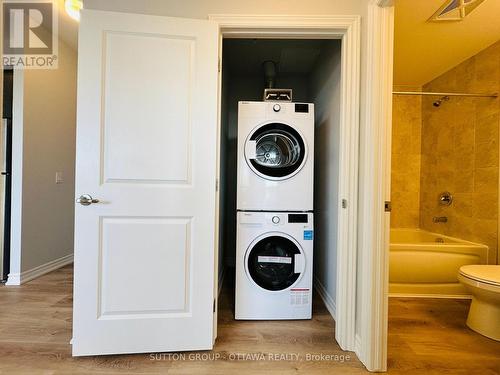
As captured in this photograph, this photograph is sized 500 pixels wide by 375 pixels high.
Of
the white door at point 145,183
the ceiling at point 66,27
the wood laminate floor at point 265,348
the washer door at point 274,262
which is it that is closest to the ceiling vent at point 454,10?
the white door at point 145,183

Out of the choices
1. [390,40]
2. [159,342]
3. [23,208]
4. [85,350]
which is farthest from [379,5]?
[23,208]

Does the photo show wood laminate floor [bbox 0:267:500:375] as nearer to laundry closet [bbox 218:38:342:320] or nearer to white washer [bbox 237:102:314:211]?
laundry closet [bbox 218:38:342:320]

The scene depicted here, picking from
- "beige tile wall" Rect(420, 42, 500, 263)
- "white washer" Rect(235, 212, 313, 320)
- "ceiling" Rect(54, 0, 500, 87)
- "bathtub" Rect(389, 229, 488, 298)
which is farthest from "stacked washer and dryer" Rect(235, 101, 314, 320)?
"beige tile wall" Rect(420, 42, 500, 263)

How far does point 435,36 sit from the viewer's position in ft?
7.50

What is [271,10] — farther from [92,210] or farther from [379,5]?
[92,210]

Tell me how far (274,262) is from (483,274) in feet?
4.70

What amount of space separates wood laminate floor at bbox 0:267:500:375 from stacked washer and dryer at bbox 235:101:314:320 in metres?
0.15

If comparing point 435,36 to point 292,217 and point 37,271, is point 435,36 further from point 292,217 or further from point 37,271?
point 37,271

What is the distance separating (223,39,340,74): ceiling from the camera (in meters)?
2.44

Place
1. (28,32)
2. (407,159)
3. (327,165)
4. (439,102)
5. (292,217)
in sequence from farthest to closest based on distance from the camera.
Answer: (407,159) → (439,102) → (28,32) → (327,165) → (292,217)

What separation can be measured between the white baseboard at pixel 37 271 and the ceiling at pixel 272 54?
2873 mm

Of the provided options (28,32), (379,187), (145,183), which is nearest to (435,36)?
(379,187)

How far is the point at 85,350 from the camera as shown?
1504mm

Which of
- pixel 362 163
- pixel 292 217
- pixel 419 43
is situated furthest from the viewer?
pixel 419 43
